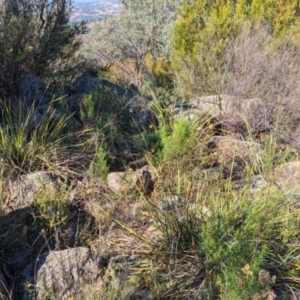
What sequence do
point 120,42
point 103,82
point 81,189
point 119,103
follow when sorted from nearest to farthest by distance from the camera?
point 81,189, point 119,103, point 103,82, point 120,42

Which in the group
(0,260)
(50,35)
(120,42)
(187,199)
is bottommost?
(120,42)

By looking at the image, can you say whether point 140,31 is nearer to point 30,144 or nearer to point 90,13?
point 90,13

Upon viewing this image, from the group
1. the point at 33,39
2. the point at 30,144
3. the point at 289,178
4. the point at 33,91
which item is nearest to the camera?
the point at 289,178

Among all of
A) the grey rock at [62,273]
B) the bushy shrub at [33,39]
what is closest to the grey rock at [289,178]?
the grey rock at [62,273]

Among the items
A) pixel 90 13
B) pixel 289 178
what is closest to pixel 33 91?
pixel 289 178

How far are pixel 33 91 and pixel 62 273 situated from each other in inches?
134

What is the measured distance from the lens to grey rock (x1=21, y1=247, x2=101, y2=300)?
2547mm

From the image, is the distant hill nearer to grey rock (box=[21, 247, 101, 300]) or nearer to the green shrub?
Answer: the green shrub

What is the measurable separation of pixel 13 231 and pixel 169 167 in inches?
62.0

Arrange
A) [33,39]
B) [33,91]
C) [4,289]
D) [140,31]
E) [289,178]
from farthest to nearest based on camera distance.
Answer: [140,31]
[33,39]
[33,91]
[289,178]
[4,289]

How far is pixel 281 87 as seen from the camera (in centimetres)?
577

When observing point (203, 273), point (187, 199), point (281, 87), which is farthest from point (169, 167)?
point (281, 87)

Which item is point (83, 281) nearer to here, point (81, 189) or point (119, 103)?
point (81, 189)

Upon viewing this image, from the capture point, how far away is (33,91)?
548cm
